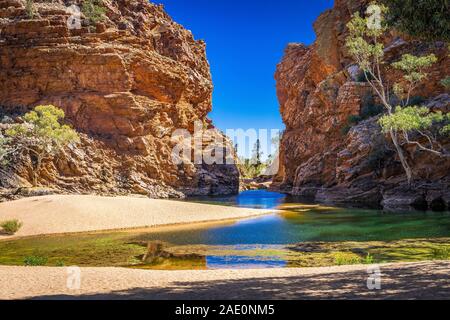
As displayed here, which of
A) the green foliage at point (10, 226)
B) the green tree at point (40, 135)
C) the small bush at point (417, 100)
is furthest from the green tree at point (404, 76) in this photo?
the green tree at point (40, 135)

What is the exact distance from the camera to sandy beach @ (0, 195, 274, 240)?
976 inches

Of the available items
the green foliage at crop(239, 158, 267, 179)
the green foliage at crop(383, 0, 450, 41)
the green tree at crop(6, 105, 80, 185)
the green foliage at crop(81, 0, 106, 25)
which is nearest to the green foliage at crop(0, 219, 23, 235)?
the green foliage at crop(383, 0, 450, 41)

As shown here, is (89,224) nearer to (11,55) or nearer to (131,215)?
(131,215)

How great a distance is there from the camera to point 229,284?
9.38 m

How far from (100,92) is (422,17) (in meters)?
56.1

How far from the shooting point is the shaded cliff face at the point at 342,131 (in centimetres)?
3925

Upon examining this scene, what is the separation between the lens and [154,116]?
211ft

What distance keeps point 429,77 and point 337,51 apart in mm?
23546

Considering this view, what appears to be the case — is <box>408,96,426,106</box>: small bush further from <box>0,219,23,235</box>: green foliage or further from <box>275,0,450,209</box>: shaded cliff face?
<box>0,219,23,235</box>: green foliage

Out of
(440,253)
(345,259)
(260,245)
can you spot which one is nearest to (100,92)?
(260,245)

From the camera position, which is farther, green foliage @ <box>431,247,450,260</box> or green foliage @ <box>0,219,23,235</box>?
green foliage @ <box>0,219,23,235</box>

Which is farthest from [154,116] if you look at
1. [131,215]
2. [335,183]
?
[131,215]

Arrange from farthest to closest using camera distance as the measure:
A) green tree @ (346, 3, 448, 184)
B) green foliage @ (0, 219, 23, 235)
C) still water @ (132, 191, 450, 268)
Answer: green tree @ (346, 3, 448, 184) → green foliage @ (0, 219, 23, 235) → still water @ (132, 191, 450, 268)

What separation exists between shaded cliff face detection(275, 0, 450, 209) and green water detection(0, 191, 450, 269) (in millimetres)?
13018
